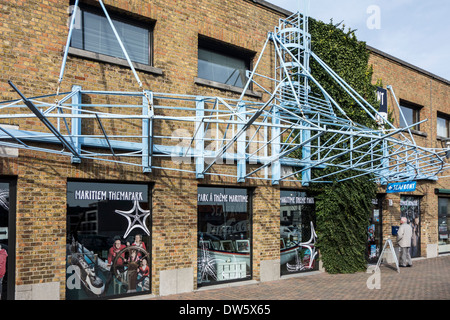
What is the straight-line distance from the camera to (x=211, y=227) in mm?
10430

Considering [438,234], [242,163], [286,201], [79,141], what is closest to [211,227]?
[242,163]

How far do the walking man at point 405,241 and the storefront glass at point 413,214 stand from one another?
7.27 ft

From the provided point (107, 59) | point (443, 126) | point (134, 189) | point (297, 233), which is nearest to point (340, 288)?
point (297, 233)

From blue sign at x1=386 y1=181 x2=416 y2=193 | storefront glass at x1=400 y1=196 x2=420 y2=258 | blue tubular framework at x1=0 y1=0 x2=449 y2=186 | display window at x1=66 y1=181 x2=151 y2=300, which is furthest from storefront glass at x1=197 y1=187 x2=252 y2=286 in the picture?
storefront glass at x1=400 y1=196 x2=420 y2=258

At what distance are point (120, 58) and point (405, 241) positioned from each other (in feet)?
35.7

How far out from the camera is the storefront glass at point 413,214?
1636 centimetres

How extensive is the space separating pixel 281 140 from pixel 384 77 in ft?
20.6

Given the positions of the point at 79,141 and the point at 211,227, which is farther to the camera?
the point at 211,227

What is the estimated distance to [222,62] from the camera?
11250 mm

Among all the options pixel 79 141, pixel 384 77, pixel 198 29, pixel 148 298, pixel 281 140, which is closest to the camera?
pixel 79 141

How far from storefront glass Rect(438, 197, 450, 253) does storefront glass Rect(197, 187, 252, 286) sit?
36.7 ft

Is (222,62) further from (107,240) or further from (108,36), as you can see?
(107,240)

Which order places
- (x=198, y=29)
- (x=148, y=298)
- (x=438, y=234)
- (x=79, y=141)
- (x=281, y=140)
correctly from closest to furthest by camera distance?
(x=79, y=141) → (x=148, y=298) → (x=198, y=29) → (x=281, y=140) → (x=438, y=234)

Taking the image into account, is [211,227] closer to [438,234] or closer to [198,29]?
[198,29]
